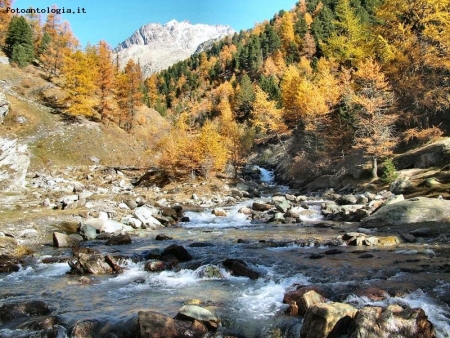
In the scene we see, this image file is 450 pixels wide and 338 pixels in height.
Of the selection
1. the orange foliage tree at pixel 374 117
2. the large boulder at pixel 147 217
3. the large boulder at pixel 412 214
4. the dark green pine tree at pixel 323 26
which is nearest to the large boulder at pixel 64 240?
the large boulder at pixel 147 217

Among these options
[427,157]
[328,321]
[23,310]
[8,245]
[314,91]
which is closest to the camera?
[328,321]

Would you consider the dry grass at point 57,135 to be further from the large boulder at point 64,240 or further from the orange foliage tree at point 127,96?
the large boulder at point 64,240

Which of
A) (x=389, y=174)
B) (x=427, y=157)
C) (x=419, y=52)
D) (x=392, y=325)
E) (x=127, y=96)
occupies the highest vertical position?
(x=127, y=96)

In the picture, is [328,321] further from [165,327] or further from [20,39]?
[20,39]

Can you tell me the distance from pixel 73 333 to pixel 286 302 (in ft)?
16.1

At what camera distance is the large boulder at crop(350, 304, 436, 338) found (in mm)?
6234

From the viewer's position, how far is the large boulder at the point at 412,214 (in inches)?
691

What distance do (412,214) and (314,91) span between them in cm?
3522

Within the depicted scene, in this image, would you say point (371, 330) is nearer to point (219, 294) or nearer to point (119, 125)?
point (219, 294)

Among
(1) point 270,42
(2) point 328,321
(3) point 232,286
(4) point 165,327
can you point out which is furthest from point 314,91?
(1) point 270,42

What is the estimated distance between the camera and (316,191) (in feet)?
131

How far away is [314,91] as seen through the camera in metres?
50.9

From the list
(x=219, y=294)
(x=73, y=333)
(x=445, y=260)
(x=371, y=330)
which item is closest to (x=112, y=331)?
(x=73, y=333)

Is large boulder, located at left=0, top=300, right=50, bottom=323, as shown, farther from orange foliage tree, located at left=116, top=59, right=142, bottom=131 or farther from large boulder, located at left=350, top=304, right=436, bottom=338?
orange foliage tree, located at left=116, top=59, right=142, bottom=131
